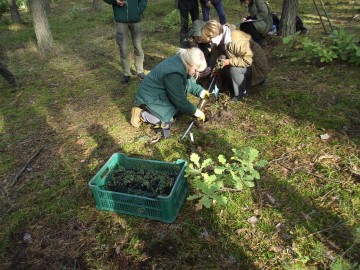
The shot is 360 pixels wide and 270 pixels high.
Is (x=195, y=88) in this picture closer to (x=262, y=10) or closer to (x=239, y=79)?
(x=239, y=79)

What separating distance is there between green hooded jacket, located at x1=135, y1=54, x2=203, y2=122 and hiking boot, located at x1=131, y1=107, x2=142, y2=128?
0.39 ft

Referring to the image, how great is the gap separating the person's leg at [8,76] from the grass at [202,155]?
28 centimetres

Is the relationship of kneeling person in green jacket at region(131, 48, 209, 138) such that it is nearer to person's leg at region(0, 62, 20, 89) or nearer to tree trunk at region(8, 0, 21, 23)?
person's leg at region(0, 62, 20, 89)

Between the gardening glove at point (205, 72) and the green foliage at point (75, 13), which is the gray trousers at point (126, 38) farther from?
the green foliage at point (75, 13)

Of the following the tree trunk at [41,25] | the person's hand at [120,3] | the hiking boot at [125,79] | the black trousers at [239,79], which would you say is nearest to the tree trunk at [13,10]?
the tree trunk at [41,25]

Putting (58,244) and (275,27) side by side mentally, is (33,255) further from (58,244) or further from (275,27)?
(275,27)

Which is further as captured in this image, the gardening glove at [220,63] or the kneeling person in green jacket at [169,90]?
the gardening glove at [220,63]

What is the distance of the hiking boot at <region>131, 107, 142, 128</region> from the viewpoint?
4379 millimetres

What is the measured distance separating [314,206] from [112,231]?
2139 mm

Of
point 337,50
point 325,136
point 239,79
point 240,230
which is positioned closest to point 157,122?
point 239,79

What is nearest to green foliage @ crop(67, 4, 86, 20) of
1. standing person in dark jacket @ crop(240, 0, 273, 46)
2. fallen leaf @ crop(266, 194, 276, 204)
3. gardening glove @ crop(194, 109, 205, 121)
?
standing person in dark jacket @ crop(240, 0, 273, 46)

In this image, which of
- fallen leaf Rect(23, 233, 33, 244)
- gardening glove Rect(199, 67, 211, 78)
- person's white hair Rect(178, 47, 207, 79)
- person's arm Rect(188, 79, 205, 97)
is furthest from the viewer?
gardening glove Rect(199, 67, 211, 78)

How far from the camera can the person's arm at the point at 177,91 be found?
12.2 ft

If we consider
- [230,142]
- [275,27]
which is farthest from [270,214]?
[275,27]
